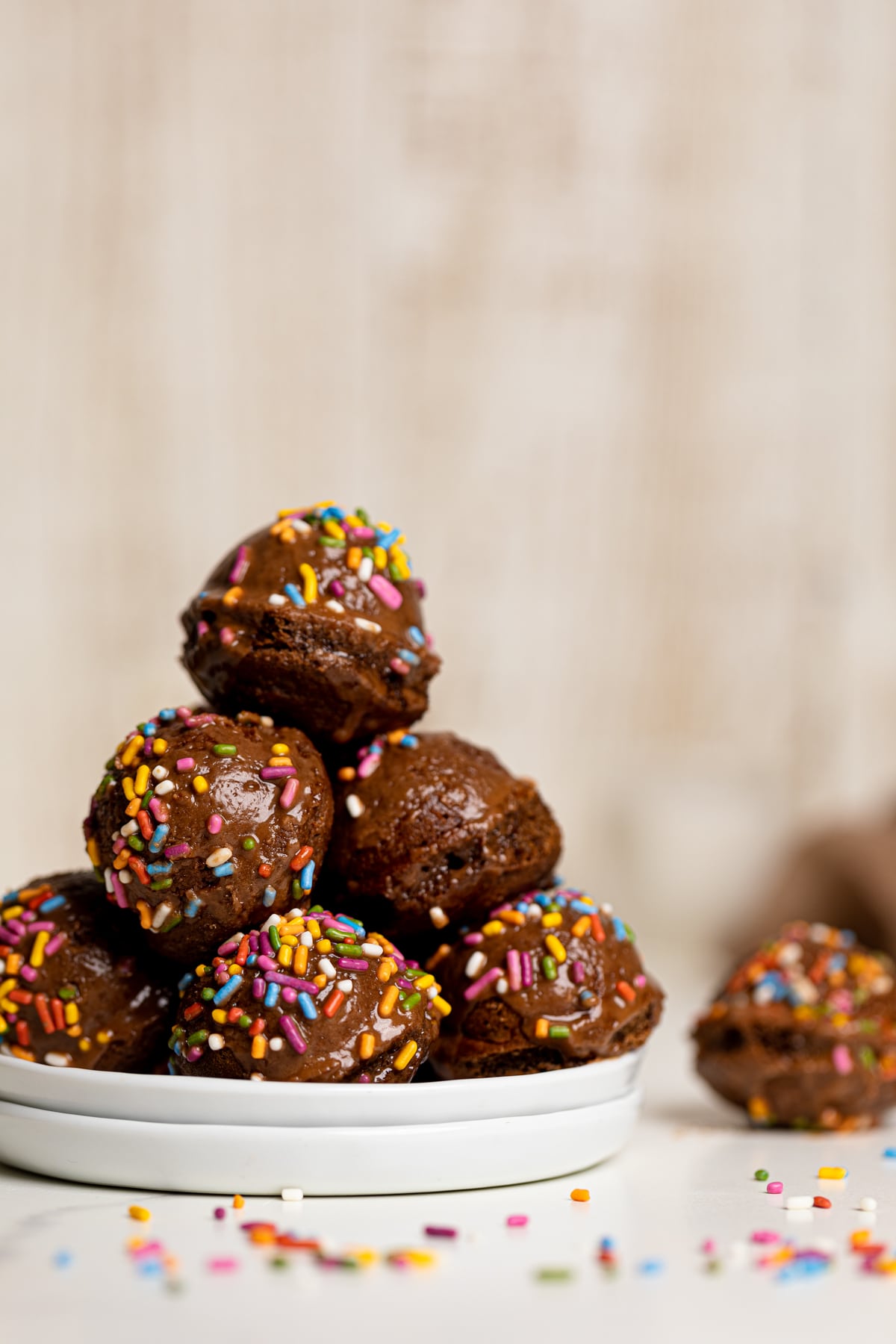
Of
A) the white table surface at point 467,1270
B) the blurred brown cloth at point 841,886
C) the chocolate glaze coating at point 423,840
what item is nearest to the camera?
the white table surface at point 467,1270

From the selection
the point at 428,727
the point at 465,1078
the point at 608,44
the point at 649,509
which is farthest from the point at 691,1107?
the point at 608,44

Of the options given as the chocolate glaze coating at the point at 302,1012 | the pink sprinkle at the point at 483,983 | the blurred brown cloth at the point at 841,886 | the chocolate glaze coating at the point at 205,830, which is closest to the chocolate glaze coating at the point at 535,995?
the pink sprinkle at the point at 483,983


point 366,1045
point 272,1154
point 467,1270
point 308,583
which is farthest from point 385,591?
point 467,1270

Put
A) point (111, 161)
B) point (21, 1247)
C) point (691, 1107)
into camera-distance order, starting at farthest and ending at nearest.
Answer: point (111, 161), point (691, 1107), point (21, 1247)

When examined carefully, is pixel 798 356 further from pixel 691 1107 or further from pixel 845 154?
pixel 691 1107

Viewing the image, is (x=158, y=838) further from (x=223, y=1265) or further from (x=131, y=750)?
(x=223, y=1265)

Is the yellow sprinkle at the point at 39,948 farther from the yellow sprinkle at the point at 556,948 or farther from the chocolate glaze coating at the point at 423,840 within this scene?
the yellow sprinkle at the point at 556,948
